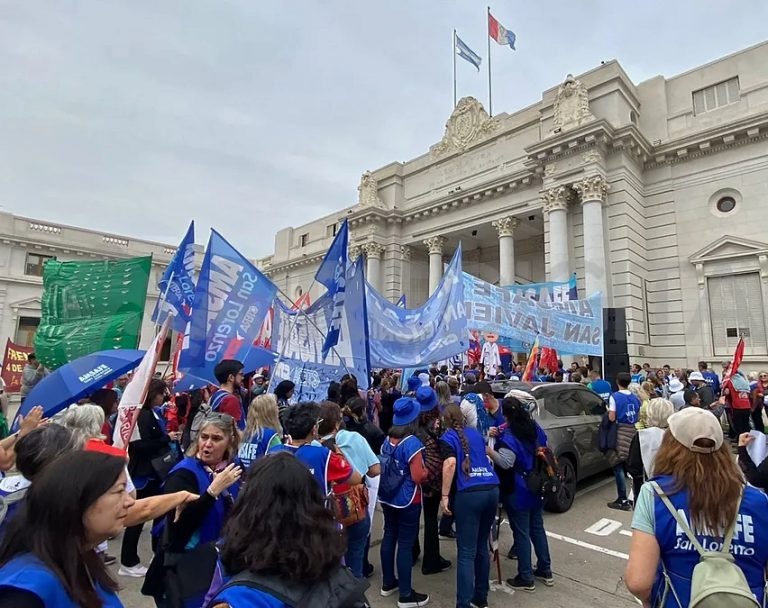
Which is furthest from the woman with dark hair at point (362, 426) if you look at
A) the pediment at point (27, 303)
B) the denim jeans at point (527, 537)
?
the pediment at point (27, 303)

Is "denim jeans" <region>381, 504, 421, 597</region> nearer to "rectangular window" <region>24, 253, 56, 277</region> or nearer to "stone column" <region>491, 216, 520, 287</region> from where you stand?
"stone column" <region>491, 216, 520, 287</region>

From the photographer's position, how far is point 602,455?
7.28 m

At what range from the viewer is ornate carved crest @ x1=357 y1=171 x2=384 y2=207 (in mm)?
27438

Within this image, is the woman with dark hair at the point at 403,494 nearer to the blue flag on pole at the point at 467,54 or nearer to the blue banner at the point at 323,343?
the blue banner at the point at 323,343

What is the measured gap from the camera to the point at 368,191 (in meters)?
27.8

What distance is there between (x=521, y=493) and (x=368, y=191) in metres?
25.5

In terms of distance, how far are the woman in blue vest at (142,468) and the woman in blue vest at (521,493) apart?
3481mm

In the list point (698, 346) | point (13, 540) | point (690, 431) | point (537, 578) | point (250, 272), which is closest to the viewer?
point (13, 540)

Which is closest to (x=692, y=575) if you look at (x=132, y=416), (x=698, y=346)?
(x=132, y=416)

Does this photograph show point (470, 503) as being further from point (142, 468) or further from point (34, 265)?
point (34, 265)

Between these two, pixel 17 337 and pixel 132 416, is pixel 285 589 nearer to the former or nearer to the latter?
pixel 132 416

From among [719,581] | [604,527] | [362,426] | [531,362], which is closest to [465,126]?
[531,362]

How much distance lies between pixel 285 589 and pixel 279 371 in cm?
481

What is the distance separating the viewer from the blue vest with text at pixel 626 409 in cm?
636
